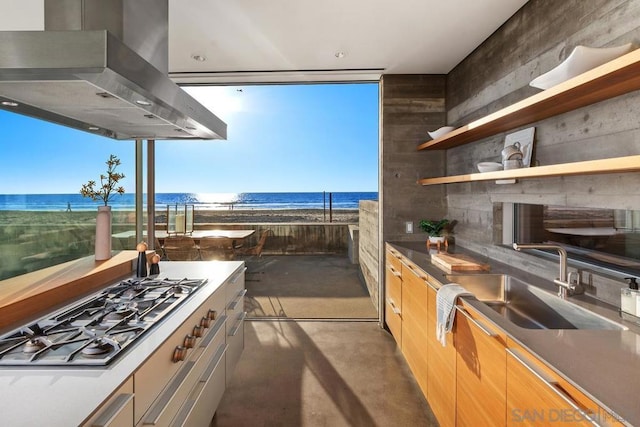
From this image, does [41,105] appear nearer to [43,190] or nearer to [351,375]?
[43,190]

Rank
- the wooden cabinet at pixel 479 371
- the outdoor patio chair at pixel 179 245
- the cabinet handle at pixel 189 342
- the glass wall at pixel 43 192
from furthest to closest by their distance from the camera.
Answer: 1. the outdoor patio chair at pixel 179 245
2. the glass wall at pixel 43 192
3. the cabinet handle at pixel 189 342
4. the wooden cabinet at pixel 479 371

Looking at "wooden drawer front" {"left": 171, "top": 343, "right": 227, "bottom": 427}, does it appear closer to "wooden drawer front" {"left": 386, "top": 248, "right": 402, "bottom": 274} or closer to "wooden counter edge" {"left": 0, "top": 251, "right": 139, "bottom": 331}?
"wooden counter edge" {"left": 0, "top": 251, "right": 139, "bottom": 331}

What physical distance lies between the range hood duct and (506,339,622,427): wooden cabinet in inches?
60.0

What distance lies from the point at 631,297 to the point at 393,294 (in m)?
1.80

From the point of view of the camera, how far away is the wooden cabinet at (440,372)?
5.32 ft

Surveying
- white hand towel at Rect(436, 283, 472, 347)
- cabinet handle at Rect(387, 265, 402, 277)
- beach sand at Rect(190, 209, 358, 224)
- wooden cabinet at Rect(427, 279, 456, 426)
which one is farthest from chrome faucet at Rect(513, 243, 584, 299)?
beach sand at Rect(190, 209, 358, 224)

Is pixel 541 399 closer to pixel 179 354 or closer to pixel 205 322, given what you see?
pixel 179 354

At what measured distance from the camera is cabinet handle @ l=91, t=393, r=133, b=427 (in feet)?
2.50

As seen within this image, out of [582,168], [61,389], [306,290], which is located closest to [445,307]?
[582,168]

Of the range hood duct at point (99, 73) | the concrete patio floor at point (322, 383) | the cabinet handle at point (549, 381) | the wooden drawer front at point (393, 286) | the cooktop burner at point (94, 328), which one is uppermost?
the range hood duct at point (99, 73)

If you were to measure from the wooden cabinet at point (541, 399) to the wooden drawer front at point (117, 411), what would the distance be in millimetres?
1112

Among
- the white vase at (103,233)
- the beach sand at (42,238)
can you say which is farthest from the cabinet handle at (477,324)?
the beach sand at (42,238)

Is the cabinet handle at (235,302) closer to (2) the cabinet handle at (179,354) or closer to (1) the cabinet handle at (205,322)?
(1) the cabinet handle at (205,322)

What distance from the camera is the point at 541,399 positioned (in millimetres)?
957
